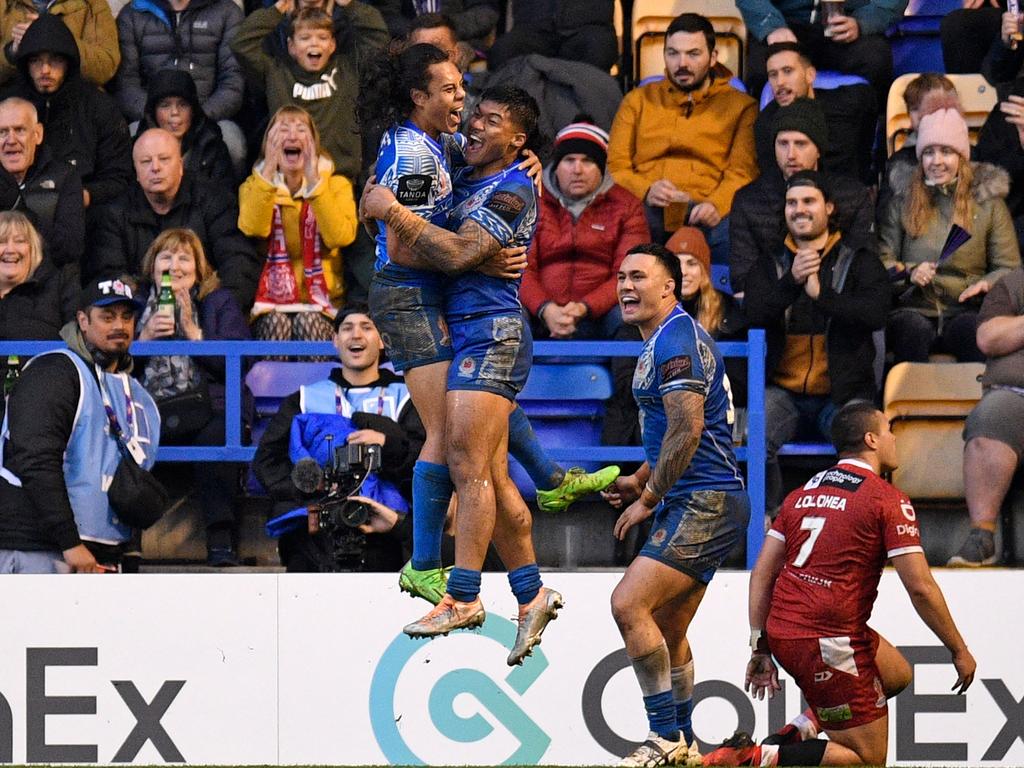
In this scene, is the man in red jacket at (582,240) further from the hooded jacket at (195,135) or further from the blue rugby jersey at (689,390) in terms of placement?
the blue rugby jersey at (689,390)

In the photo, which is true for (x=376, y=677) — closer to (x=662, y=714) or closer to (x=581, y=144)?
(x=662, y=714)

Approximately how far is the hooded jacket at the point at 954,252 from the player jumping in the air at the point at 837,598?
2.51 metres

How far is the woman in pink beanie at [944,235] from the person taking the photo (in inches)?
399

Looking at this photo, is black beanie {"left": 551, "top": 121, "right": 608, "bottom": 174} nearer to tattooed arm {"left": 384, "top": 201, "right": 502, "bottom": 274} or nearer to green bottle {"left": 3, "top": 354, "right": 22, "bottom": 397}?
green bottle {"left": 3, "top": 354, "right": 22, "bottom": 397}

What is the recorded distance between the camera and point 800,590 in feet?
25.3

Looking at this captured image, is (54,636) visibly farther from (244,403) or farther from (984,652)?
(984,652)

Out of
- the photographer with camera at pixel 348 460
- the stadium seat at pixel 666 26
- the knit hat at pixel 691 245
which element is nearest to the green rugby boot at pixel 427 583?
the photographer with camera at pixel 348 460

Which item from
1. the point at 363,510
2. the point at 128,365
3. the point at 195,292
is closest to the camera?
the point at 363,510

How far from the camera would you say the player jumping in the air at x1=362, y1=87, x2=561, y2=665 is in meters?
6.57

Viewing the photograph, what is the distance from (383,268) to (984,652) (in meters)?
3.73

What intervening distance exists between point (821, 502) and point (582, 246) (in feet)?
8.88

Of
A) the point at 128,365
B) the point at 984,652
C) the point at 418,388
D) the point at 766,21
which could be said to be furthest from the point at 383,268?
the point at 766,21

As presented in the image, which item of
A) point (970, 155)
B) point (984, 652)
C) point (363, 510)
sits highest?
point (970, 155)

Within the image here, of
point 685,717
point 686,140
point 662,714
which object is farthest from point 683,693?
point 686,140
